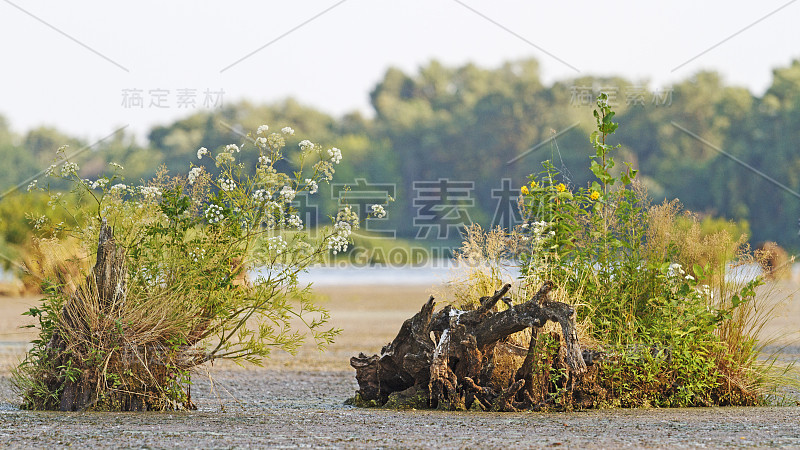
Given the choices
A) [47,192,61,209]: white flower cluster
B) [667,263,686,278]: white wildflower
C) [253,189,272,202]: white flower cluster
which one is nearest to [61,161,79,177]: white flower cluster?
[47,192,61,209]: white flower cluster

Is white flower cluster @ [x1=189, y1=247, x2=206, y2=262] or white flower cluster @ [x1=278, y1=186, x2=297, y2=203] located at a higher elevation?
white flower cluster @ [x1=278, y1=186, x2=297, y2=203]

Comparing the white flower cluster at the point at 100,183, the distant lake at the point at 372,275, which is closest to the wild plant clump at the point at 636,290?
the white flower cluster at the point at 100,183

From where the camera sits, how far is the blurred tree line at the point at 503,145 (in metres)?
58.5

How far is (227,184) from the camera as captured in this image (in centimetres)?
736

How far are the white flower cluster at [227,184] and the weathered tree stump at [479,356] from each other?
6.02ft

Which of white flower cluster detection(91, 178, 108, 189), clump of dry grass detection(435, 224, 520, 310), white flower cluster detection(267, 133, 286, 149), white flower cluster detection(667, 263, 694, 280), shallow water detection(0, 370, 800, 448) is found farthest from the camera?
clump of dry grass detection(435, 224, 520, 310)

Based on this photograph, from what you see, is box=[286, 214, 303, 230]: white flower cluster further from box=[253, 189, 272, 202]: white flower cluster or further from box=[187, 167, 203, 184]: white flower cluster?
box=[187, 167, 203, 184]: white flower cluster

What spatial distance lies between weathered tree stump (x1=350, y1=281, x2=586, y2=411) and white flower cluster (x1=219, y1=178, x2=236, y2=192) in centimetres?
183

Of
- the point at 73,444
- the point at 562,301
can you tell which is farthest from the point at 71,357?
the point at 562,301

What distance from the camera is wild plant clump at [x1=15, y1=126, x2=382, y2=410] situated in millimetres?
7105

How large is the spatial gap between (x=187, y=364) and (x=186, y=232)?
1099mm

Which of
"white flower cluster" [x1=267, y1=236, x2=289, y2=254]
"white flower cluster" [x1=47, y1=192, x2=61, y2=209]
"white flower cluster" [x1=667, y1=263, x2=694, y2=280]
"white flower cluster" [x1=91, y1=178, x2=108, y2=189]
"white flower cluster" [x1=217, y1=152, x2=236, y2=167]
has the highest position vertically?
"white flower cluster" [x1=217, y1=152, x2=236, y2=167]

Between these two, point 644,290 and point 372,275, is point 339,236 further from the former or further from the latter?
point 372,275

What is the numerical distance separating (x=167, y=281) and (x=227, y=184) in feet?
3.05
